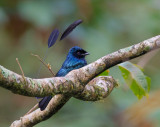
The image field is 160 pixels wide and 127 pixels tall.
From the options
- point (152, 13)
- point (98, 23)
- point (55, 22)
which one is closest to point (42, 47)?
point (55, 22)

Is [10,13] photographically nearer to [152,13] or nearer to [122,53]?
[152,13]

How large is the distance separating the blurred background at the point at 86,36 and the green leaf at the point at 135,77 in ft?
3.33

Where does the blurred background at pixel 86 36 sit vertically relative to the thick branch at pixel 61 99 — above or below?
below

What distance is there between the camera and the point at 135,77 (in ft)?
9.14

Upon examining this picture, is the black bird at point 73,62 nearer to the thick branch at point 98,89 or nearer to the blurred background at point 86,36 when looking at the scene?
the blurred background at point 86,36

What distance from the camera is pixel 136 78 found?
279cm

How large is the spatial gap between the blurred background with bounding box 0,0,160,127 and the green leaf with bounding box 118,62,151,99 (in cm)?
102

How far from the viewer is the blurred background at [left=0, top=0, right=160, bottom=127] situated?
4.77 meters

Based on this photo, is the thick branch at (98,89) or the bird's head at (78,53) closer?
the thick branch at (98,89)

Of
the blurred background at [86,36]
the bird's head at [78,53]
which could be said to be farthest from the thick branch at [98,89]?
the bird's head at [78,53]

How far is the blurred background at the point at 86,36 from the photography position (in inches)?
188

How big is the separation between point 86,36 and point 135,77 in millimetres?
2226

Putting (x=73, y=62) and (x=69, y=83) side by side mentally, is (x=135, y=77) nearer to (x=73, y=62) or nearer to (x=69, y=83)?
(x=69, y=83)

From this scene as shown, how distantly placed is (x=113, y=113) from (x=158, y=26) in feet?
5.22
